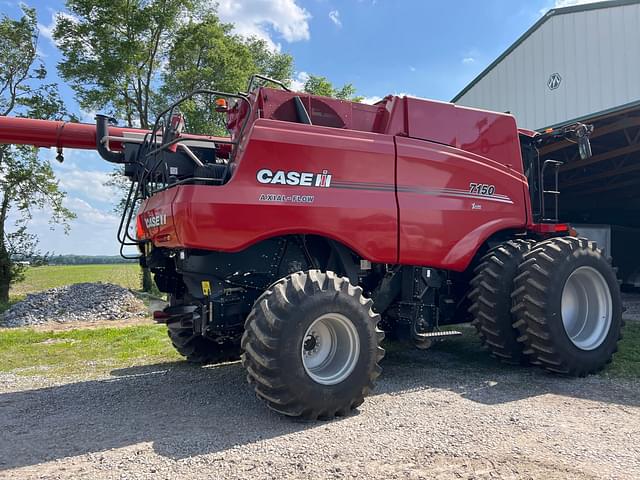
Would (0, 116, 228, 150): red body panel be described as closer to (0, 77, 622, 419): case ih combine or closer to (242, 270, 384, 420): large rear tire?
(0, 77, 622, 419): case ih combine

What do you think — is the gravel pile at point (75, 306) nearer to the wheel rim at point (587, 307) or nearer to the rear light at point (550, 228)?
the rear light at point (550, 228)

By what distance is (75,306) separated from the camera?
49.8ft

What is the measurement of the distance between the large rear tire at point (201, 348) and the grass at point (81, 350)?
3.38 feet

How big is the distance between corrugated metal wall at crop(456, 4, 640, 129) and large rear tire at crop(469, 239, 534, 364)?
25.3ft

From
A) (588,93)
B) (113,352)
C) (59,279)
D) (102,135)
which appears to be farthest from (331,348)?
(59,279)

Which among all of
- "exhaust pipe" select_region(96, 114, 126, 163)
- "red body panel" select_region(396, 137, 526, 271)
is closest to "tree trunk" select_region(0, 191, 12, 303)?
"exhaust pipe" select_region(96, 114, 126, 163)

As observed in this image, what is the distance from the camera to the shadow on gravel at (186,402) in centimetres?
419

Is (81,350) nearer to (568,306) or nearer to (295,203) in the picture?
(295,203)

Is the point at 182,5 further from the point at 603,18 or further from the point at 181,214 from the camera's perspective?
the point at 181,214

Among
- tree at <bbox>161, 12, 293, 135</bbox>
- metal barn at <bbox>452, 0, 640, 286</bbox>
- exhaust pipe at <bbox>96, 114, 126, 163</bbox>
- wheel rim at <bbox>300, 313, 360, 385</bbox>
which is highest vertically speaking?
tree at <bbox>161, 12, 293, 135</bbox>

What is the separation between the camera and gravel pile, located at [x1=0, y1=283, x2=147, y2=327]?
561 inches

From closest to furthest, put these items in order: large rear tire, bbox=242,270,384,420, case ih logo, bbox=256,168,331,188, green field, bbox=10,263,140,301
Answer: large rear tire, bbox=242,270,384,420 < case ih logo, bbox=256,168,331,188 < green field, bbox=10,263,140,301

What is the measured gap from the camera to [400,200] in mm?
5641

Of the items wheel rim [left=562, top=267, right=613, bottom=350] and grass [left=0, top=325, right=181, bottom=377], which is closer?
wheel rim [left=562, top=267, right=613, bottom=350]
